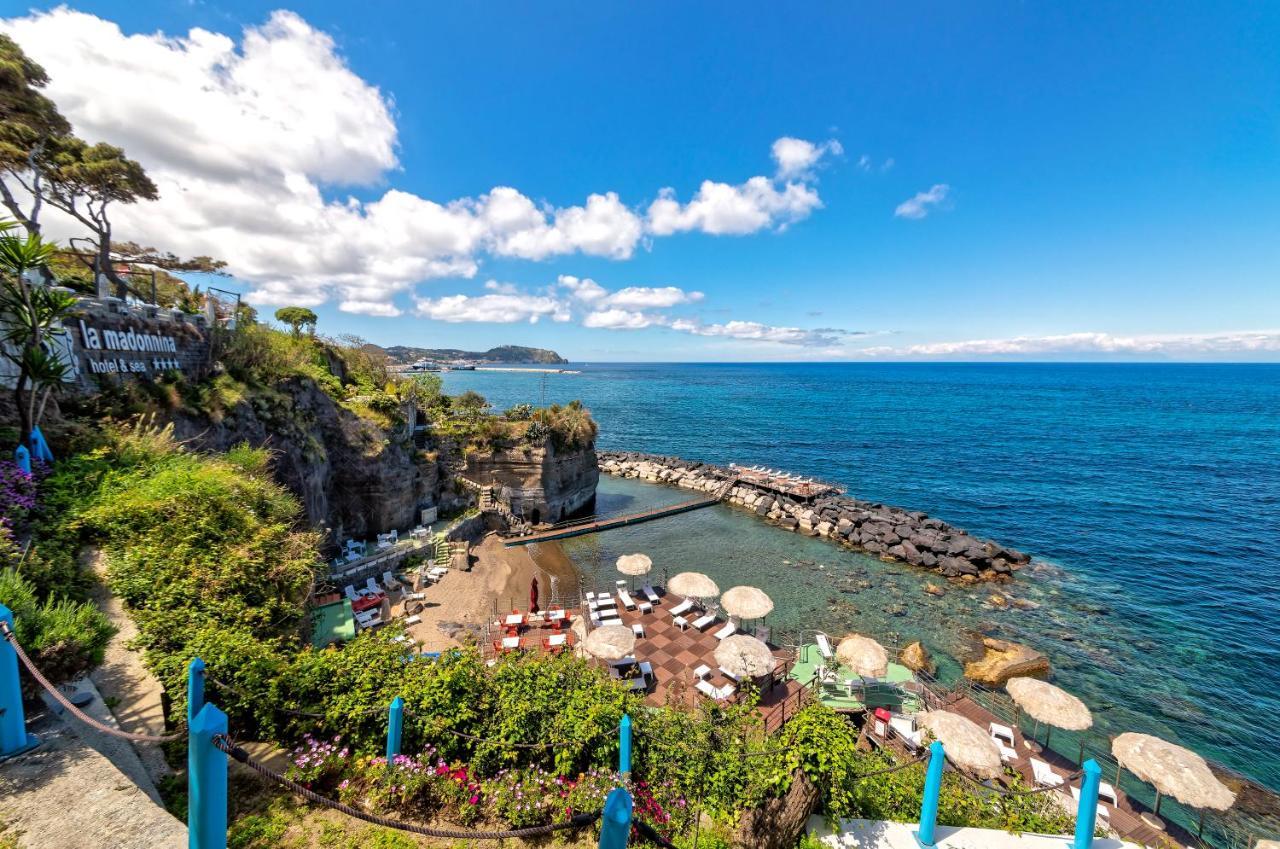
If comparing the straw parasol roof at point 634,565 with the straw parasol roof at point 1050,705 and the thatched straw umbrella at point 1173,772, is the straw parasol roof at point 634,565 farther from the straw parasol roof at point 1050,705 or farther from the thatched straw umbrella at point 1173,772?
the thatched straw umbrella at point 1173,772

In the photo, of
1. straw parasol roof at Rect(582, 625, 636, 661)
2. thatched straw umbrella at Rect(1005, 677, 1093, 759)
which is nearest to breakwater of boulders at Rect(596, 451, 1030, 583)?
thatched straw umbrella at Rect(1005, 677, 1093, 759)

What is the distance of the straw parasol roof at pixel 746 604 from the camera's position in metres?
16.0

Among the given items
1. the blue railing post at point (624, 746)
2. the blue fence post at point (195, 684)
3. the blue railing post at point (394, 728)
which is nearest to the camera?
the blue fence post at point (195, 684)

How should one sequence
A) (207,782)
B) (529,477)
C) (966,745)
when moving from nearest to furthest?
(207,782) → (966,745) → (529,477)

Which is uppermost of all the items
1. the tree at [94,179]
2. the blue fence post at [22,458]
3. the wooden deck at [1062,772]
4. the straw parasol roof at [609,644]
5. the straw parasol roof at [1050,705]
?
the tree at [94,179]

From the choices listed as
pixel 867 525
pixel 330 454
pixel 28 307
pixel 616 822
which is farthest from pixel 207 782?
pixel 867 525

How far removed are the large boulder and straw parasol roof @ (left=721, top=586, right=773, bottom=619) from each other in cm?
823

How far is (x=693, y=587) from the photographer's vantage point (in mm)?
17188

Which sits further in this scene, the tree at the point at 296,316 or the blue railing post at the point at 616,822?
the tree at the point at 296,316

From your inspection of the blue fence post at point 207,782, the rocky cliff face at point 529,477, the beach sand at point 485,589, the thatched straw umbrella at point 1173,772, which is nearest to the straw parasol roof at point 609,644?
the beach sand at point 485,589

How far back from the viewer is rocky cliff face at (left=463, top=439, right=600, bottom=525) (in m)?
27.8

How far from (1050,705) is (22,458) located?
24820 mm

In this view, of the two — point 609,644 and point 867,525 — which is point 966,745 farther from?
point 867,525

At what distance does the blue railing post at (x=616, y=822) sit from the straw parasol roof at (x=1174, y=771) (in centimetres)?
1441
